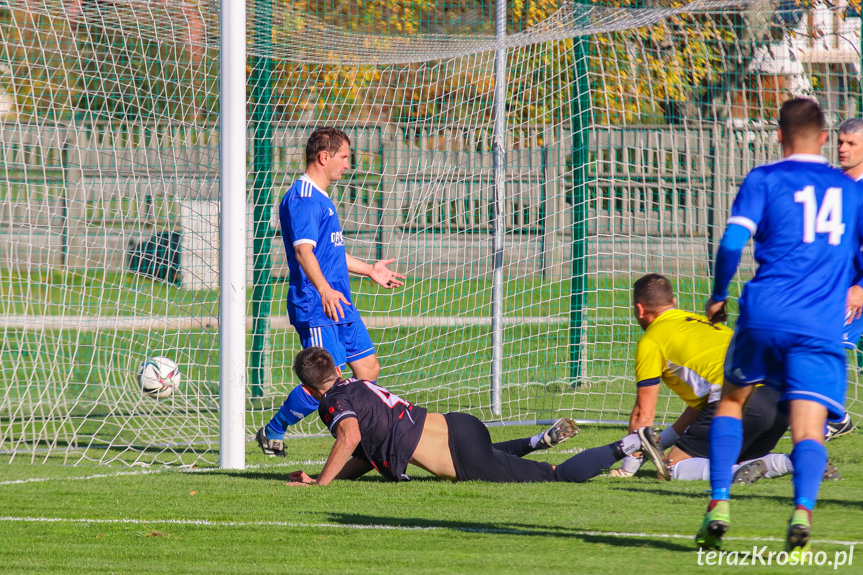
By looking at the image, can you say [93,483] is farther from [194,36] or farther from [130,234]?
[194,36]

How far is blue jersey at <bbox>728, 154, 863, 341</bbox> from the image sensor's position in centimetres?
360

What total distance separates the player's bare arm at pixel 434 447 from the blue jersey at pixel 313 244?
121 centimetres

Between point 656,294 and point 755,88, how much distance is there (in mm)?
3906

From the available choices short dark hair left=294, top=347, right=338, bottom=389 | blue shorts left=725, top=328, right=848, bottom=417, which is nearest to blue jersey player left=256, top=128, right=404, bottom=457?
short dark hair left=294, top=347, right=338, bottom=389

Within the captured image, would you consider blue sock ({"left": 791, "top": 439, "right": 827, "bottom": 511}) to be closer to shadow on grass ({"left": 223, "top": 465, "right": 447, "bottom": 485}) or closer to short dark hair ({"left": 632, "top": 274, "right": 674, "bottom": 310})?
short dark hair ({"left": 632, "top": 274, "right": 674, "bottom": 310})

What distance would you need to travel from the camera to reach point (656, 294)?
5.34 metres

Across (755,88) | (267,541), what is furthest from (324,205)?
(755,88)

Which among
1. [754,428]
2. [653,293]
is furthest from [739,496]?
[653,293]

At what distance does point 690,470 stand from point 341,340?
2.33m

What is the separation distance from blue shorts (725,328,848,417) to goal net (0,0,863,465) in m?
4.15

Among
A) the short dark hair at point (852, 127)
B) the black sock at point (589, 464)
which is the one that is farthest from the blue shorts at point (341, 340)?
the short dark hair at point (852, 127)

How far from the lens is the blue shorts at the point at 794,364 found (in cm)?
358

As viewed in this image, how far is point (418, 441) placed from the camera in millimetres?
5176

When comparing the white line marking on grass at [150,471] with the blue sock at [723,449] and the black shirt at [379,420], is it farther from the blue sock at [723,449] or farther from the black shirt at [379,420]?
the blue sock at [723,449]
